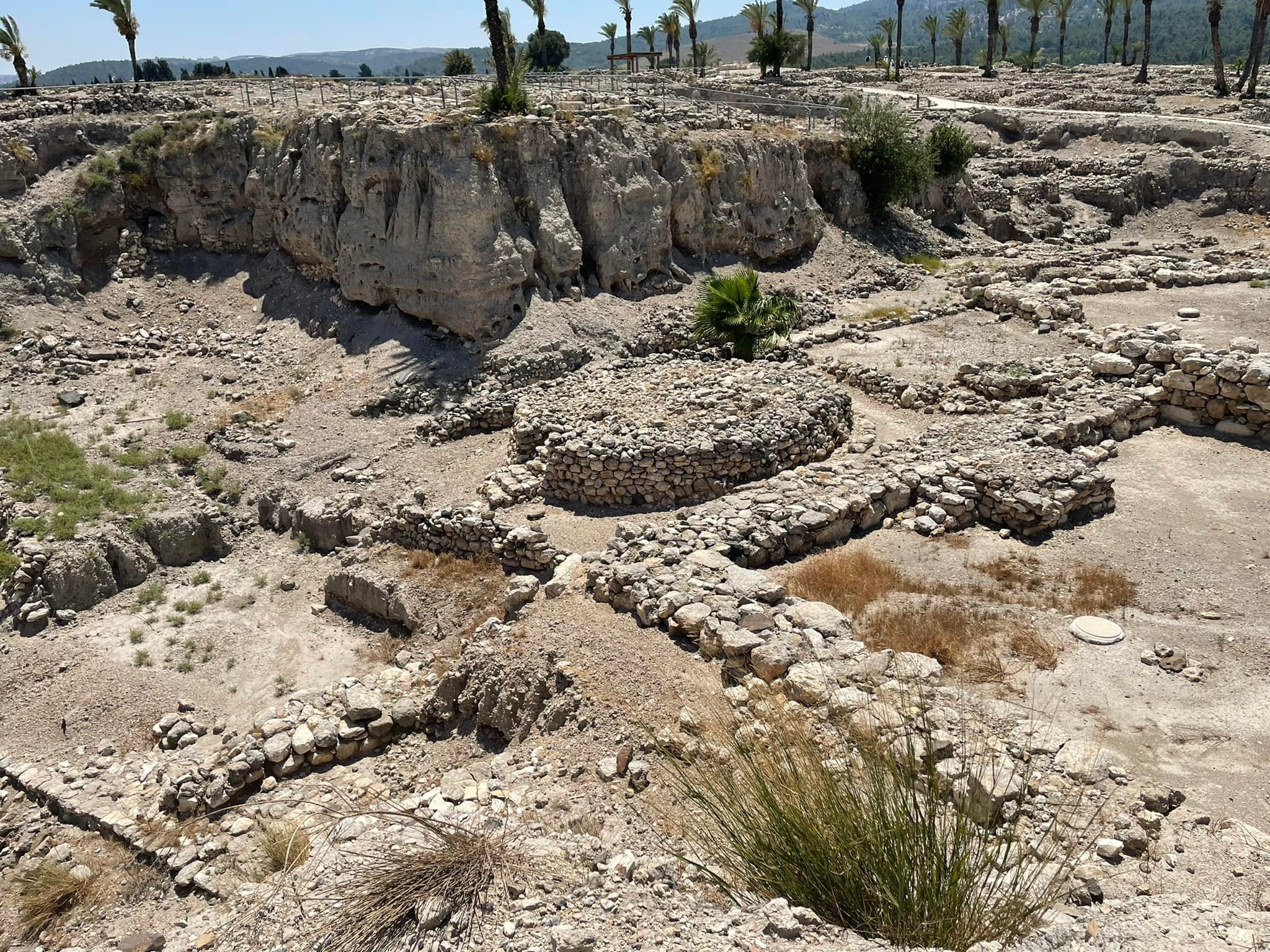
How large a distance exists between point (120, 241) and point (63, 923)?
60.6 feet

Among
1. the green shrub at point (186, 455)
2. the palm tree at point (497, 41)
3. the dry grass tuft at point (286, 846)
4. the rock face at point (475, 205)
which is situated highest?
the palm tree at point (497, 41)

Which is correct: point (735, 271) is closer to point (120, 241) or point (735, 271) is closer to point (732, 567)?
point (732, 567)

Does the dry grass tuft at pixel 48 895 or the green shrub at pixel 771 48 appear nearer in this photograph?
the dry grass tuft at pixel 48 895

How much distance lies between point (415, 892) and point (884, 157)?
24773mm

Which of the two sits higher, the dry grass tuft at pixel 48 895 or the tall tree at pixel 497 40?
the tall tree at pixel 497 40

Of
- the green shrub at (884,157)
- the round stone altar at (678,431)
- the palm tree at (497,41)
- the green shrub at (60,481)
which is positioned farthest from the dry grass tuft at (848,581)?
the green shrub at (884,157)

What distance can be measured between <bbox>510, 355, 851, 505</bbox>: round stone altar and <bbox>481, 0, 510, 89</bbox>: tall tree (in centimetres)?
950

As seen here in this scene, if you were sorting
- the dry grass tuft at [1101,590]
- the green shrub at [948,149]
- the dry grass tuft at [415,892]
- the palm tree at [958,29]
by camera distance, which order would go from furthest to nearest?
1. the palm tree at [958,29]
2. the green shrub at [948,149]
3. the dry grass tuft at [1101,590]
4. the dry grass tuft at [415,892]

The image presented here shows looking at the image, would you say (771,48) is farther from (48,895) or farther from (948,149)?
(48,895)

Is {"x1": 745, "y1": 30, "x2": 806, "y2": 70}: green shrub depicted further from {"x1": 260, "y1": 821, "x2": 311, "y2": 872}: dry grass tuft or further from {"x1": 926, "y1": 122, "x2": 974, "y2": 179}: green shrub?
{"x1": 260, "y1": 821, "x2": 311, "y2": 872}: dry grass tuft

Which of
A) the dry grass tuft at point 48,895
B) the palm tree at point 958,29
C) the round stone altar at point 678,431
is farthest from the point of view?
the palm tree at point 958,29

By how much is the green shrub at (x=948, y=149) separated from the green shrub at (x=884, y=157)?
875mm

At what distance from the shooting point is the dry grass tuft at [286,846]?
6855 mm

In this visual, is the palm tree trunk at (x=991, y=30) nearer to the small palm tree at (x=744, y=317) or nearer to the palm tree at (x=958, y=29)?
the palm tree at (x=958, y=29)
